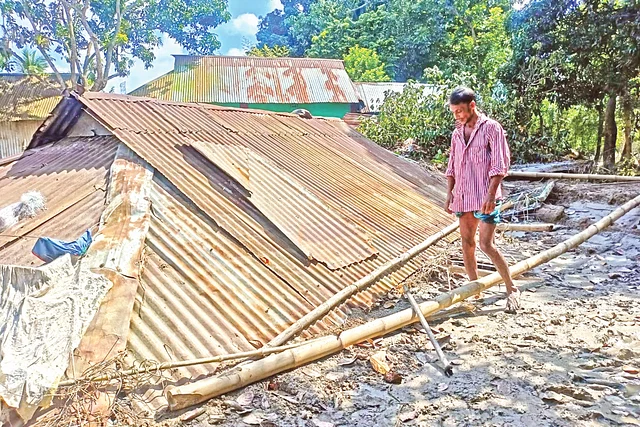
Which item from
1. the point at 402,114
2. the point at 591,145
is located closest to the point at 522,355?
the point at 402,114

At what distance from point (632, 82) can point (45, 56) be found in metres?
23.1

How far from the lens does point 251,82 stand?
20609mm

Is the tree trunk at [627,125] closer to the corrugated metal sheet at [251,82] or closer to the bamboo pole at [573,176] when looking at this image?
the bamboo pole at [573,176]

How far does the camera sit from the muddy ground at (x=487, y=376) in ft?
7.86

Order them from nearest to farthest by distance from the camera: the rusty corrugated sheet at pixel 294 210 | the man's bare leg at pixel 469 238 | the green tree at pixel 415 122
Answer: the man's bare leg at pixel 469 238 → the rusty corrugated sheet at pixel 294 210 → the green tree at pixel 415 122

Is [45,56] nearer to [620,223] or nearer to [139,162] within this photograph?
[139,162]

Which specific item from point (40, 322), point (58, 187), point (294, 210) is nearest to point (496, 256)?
point (294, 210)

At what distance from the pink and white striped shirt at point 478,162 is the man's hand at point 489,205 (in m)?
0.06

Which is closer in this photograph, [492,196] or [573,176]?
[492,196]

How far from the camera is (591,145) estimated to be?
59.6 feet

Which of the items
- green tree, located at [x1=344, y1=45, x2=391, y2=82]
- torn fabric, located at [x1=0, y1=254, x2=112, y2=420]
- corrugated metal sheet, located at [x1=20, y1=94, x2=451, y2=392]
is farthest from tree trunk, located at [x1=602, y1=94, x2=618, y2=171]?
green tree, located at [x1=344, y1=45, x2=391, y2=82]

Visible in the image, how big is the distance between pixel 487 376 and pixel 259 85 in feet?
63.1

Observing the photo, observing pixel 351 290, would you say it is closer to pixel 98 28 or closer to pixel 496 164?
pixel 496 164

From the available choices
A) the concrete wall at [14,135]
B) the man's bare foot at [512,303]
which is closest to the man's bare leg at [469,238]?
the man's bare foot at [512,303]
